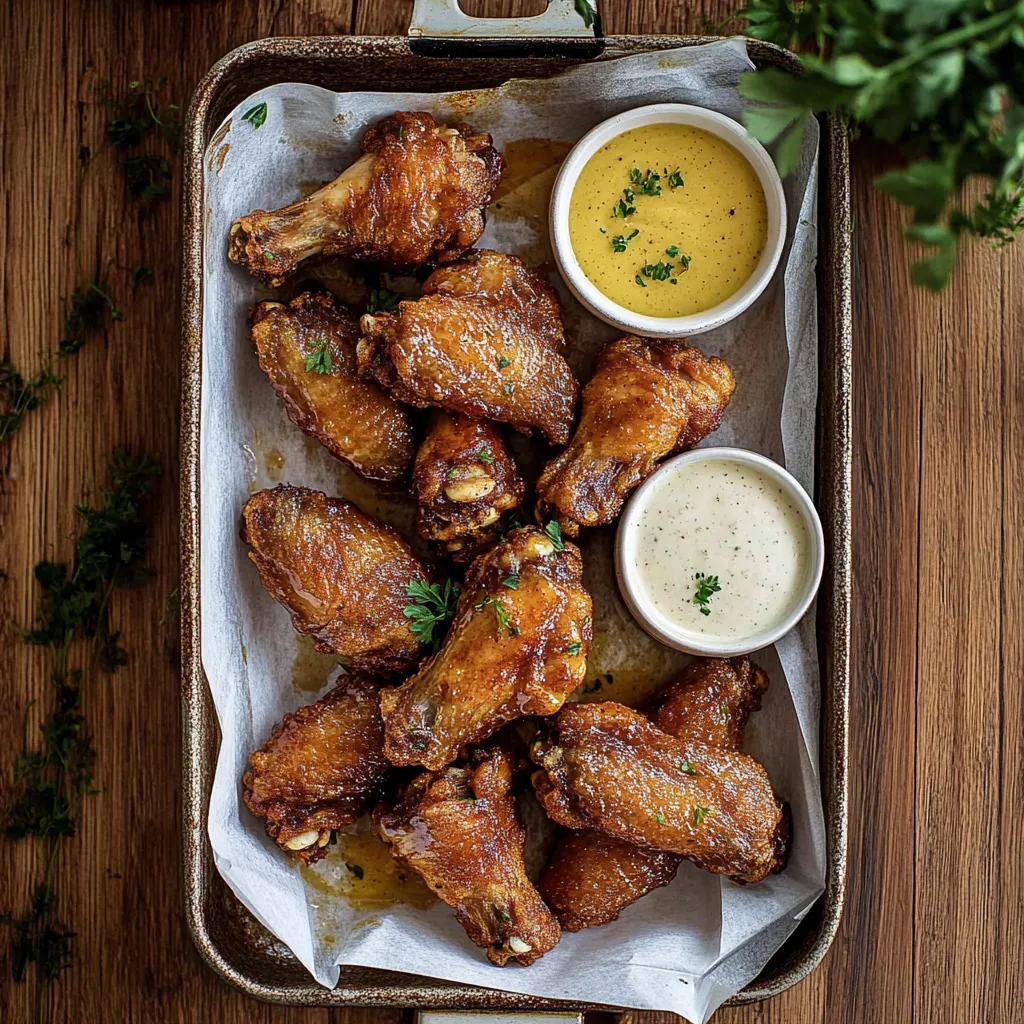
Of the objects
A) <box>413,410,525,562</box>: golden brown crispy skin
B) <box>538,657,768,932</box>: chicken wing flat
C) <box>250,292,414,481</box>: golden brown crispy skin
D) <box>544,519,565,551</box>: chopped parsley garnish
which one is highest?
<box>250,292,414,481</box>: golden brown crispy skin

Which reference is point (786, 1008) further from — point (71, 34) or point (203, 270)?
point (71, 34)

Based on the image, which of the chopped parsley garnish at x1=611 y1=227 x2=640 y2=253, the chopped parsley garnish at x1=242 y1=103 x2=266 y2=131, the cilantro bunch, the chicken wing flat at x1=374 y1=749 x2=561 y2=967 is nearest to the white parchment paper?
the chopped parsley garnish at x1=242 y1=103 x2=266 y2=131

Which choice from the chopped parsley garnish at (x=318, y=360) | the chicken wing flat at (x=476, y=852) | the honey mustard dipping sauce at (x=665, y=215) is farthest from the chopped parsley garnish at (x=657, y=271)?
the chicken wing flat at (x=476, y=852)

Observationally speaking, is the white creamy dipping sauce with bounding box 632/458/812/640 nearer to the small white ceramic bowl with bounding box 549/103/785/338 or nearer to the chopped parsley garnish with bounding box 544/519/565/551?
the chopped parsley garnish with bounding box 544/519/565/551

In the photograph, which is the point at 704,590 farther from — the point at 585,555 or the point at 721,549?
the point at 585,555

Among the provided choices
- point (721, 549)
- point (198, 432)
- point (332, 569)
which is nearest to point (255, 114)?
point (198, 432)
